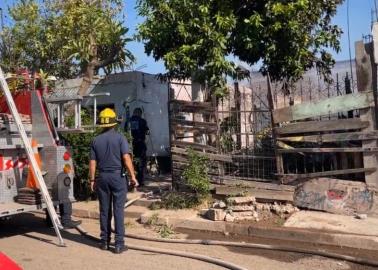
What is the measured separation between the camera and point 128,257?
6633 millimetres

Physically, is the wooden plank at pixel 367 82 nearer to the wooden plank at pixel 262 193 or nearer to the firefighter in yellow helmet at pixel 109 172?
the wooden plank at pixel 262 193

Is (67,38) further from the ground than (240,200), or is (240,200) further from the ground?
(67,38)

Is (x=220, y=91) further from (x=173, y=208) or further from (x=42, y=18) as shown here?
(x=42, y=18)

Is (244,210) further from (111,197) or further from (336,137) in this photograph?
(111,197)

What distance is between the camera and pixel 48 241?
763 centimetres

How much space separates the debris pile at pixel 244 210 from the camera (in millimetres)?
8375

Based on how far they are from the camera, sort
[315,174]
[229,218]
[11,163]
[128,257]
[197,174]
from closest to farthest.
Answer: [128,257], [11,163], [229,218], [315,174], [197,174]

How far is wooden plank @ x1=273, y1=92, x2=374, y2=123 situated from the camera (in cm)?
838

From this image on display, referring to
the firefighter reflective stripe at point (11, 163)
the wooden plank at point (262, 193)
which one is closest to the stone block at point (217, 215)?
the wooden plank at point (262, 193)

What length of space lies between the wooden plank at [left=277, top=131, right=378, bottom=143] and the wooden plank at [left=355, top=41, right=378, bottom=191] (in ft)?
0.30

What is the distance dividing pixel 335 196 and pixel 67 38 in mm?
8238

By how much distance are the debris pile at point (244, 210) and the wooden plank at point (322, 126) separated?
4.16 feet

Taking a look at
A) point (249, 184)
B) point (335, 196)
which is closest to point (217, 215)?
point (249, 184)

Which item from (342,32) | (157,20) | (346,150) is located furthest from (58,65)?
(346,150)
